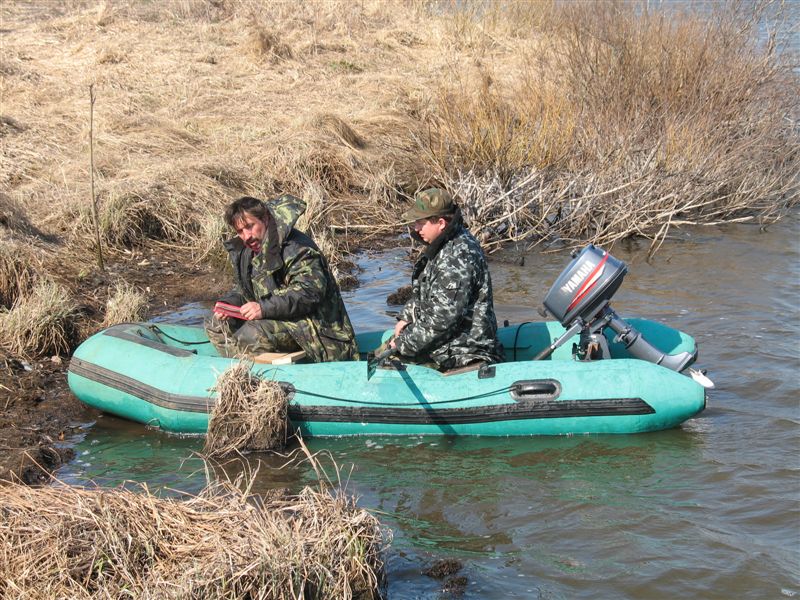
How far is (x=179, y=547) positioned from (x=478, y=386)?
2.82m

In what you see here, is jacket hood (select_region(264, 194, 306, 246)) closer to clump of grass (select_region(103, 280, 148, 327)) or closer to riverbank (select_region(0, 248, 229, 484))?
riverbank (select_region(0, 248, 229, 484))

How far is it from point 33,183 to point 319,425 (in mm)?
5580

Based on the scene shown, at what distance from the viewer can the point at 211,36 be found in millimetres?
16328

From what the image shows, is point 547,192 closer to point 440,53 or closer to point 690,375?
point 690,375

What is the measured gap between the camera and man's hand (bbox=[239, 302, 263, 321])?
6.61m

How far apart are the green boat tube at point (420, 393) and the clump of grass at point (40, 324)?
0.77m

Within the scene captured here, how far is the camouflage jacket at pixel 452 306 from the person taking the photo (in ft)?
20.6

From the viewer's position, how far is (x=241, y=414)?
245 inches

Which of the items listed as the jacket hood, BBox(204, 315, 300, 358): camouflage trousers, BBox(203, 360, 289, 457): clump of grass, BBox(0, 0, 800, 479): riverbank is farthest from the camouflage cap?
BBox(0, 0, 800, 479): riverbank

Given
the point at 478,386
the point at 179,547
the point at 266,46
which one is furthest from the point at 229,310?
the point at 266,46

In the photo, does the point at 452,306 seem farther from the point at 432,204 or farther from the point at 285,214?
the point at 285,214

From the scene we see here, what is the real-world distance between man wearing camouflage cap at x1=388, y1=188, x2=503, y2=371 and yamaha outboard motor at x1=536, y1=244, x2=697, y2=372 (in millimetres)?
441

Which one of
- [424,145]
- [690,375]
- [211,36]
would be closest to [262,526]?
[690,375]

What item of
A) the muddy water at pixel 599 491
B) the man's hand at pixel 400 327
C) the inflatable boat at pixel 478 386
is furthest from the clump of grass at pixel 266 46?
the man's hand at pixel 400 327
